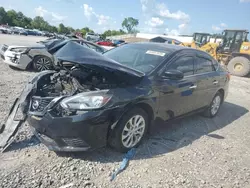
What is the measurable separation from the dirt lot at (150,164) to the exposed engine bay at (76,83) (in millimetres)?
787

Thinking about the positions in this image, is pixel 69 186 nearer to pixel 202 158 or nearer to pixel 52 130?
pixel 52 130

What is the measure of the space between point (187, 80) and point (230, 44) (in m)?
13.5

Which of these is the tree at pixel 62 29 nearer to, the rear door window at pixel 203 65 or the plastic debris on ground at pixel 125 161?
the rear door window at pixel 203 65

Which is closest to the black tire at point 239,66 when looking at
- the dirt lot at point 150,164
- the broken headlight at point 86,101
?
the dirt lot at point 150,164

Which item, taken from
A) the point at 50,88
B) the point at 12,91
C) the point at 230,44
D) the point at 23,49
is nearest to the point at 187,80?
the point at 50,88

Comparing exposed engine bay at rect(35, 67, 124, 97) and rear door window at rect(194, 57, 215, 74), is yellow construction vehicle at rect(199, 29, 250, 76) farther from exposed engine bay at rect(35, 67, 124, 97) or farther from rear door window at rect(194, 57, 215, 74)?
exposed engine bay at rect(35, 67, 124, 97)

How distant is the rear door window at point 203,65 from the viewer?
462cm

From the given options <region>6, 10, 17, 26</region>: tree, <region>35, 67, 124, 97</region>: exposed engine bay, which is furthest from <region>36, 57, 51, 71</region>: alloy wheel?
<region>6, 10, 17, 26</region>: tree

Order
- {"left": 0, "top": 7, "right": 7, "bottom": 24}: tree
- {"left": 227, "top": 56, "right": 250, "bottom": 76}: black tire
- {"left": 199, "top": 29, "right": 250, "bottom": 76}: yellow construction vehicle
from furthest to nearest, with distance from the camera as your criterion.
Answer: {"left": 0, "top": 7, "right": 7, "bottom": 24}: tree < {"left": 199, "top": 29, "right": 250, "bottom": 76}: yellow construction vehicle < {"left": 227, "top": 56, "right": 250, "bottom": 76}: black tire

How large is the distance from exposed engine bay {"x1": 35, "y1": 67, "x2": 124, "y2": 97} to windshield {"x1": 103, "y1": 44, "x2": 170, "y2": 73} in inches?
28.7

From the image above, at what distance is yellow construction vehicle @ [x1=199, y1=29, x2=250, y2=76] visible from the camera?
1455 centimetres

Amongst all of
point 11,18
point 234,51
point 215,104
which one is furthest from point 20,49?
point 11,18

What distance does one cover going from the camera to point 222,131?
4.84 meters

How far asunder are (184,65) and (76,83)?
2.03m
